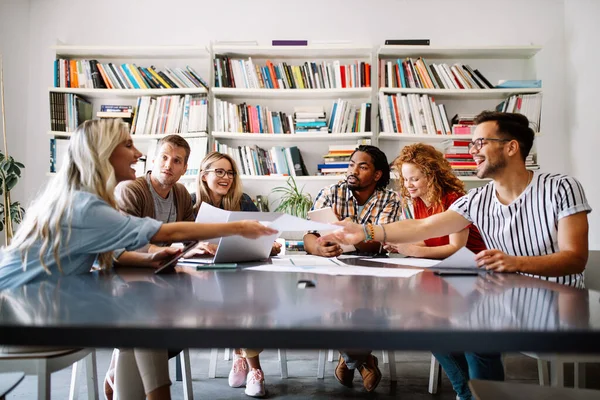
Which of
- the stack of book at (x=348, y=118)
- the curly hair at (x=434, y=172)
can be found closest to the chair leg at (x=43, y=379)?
Result: the curly hair at (x=434, y=172)

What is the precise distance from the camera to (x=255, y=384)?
227cm

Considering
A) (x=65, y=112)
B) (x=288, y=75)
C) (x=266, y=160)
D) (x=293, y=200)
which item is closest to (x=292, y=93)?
(x=288, y=75)

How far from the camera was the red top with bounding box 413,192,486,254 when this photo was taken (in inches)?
90.5

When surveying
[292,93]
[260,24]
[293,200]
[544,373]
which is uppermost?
[260,24]

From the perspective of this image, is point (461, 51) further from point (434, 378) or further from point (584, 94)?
point (434, 378)

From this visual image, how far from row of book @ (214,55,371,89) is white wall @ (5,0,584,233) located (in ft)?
1.18

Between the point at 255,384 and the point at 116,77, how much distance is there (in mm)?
2595

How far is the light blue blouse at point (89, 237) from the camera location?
1.21 metres

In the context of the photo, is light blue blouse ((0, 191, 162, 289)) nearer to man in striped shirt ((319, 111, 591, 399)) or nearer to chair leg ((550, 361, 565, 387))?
man in striped shirt ((319, 111, 591, 399))

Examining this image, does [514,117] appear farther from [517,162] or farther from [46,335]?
[46,335]

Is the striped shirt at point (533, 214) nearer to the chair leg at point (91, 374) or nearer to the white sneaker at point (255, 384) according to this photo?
the white sneaker at point (255, 384)

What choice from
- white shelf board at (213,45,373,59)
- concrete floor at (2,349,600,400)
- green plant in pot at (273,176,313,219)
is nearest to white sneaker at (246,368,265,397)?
concrete floor at (2,349,600,400)

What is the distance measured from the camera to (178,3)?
13.1ft

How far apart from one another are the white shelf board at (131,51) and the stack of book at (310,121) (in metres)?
0.87
